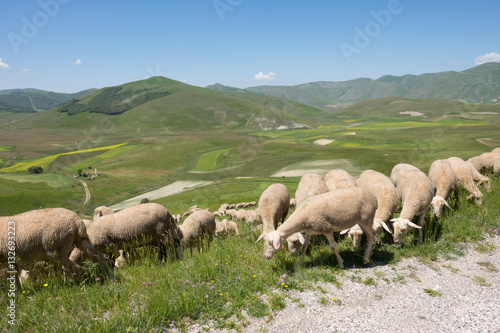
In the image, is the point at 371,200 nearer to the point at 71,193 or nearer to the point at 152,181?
the point at 71,193

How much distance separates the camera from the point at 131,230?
38.7 ft

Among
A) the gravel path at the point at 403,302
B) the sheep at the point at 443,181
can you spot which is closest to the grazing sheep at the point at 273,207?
the gravel path at the point at 403,302

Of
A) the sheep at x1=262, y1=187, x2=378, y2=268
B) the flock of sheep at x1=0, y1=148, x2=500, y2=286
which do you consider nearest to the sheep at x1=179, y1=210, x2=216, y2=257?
the flock of sheep at x1=0, y1=148, x2=500, y2=286

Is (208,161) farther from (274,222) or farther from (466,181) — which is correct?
(466,181)

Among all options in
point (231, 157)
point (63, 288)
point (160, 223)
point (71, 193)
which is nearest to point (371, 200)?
point (160, 223)

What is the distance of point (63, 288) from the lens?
8367mm

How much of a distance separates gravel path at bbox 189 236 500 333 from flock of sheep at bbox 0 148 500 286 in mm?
1293

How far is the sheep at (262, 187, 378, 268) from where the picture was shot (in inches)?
381

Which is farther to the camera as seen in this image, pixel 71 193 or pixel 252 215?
pixel 71 193

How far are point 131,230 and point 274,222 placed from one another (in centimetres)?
650

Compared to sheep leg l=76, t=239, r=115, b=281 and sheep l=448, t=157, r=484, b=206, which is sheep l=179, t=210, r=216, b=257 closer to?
sheep leg l=76, t=239, r=115, b=281

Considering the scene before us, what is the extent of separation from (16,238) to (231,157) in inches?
3749

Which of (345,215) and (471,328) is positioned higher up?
(345,215)

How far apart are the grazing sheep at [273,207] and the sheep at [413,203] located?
17.3 feet
